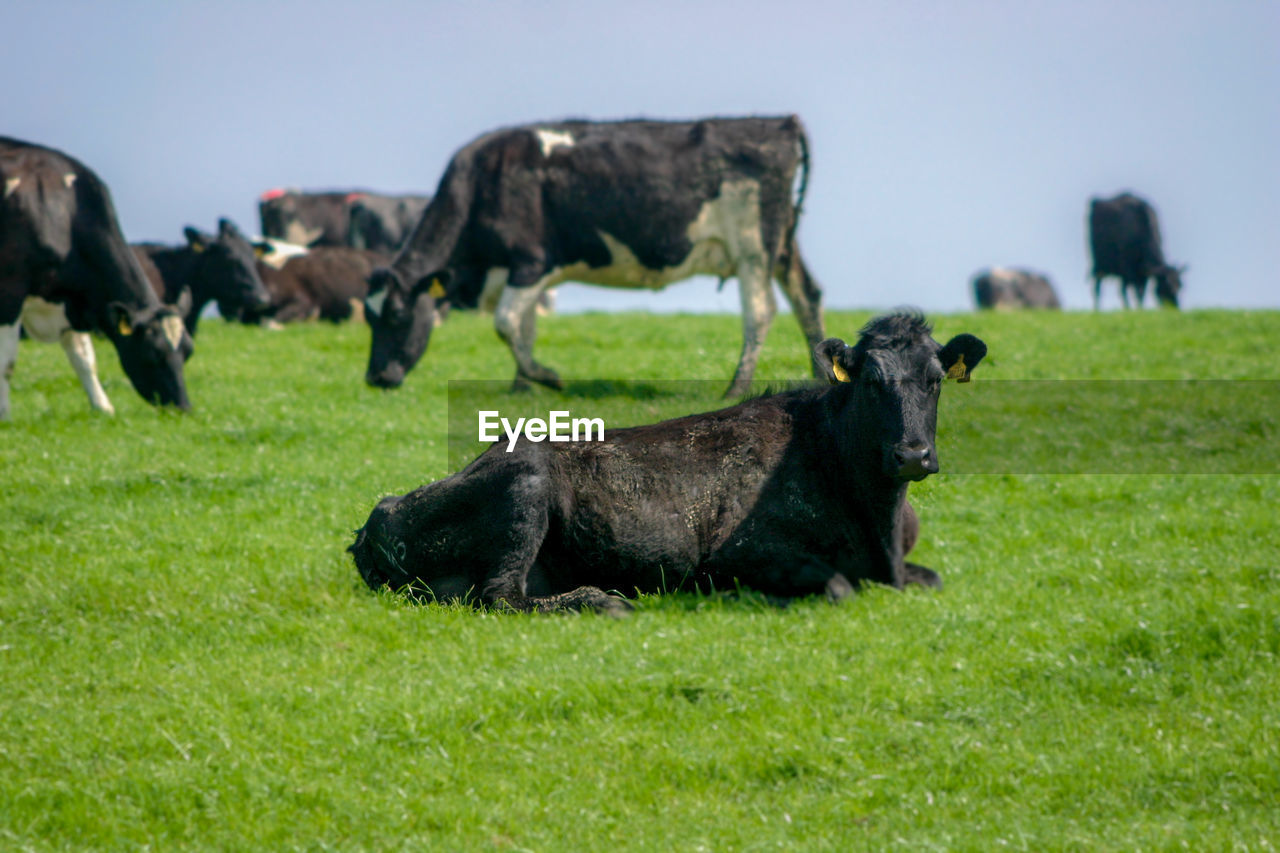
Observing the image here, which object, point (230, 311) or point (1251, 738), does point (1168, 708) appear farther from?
point (230, 311)

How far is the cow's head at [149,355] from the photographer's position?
1978 cm

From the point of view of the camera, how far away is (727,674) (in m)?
8.64

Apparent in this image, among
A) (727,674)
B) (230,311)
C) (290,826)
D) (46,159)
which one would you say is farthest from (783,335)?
(290,826)

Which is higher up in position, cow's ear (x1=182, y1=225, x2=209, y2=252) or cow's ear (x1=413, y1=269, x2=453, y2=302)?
cow's ear (x1=182, y1=225, x2=209, y2=252)

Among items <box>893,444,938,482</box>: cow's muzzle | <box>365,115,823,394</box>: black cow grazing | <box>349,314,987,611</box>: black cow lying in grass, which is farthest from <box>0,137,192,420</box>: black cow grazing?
<box>893,444,938,482</box>: cow's muzzle

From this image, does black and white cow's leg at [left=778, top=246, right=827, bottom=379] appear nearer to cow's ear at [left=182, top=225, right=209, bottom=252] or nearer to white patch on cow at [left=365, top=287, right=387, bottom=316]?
white patch on cow at [left=365, top=287, right=387, bottom=316]

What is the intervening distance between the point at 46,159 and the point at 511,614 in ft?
44.8

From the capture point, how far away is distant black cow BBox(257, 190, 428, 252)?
154ft

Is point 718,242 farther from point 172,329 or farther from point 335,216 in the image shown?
point 335,216

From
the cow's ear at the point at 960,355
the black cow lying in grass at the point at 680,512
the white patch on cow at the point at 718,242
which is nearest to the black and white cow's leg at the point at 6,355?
the white patch on cow at the point at 718,242

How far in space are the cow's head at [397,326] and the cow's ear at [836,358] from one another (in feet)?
38.3

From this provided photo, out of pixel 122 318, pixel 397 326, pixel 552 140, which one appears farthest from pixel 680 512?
pixel 122 318

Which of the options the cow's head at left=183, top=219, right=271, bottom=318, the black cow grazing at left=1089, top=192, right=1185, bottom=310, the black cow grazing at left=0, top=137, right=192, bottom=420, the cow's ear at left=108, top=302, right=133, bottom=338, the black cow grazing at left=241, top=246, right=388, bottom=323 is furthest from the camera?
the black cow grazing at left=1089, top=192, right=1185, bottom=310

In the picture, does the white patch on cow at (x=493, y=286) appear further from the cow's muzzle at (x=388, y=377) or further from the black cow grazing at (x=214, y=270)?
the black cow grazing at (x=214, y=270)
